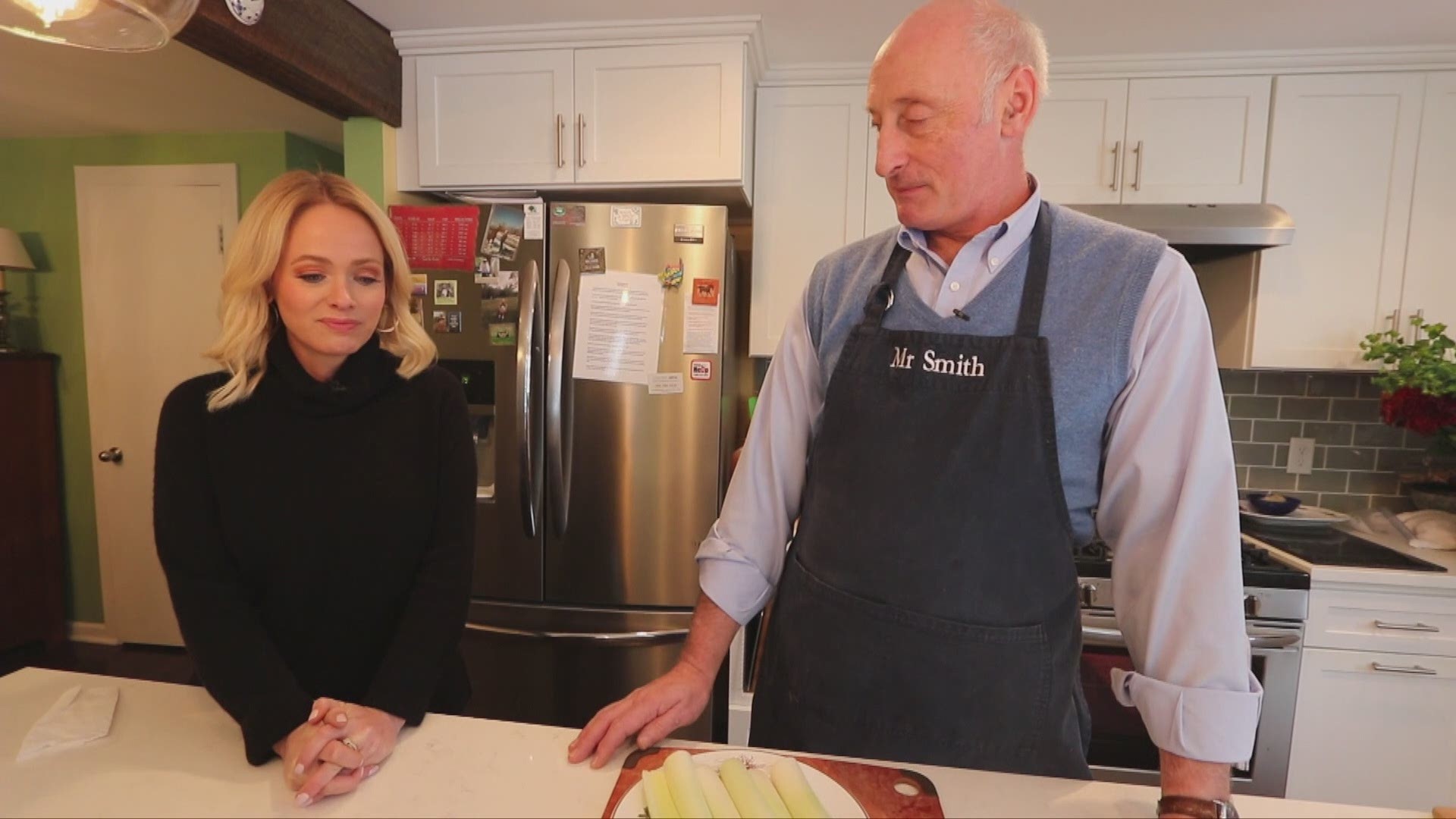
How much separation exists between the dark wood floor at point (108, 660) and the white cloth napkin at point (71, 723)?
276cm

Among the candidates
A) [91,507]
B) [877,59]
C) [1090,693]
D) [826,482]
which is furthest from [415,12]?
[91,507]

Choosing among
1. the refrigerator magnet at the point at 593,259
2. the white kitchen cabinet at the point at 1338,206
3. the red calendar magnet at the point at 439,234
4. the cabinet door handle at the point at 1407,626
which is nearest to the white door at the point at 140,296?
the red calendar magnet at the point at 439,234

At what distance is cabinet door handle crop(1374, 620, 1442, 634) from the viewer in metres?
1.92

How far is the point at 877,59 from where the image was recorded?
0.99 meters

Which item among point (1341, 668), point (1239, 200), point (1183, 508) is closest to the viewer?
point (1183, 508)

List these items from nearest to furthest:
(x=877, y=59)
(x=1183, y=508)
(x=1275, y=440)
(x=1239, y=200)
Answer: (x=1183, y=508) → (x=877, y=59) → (x=1239, y=200) → (x=1275, y=440)

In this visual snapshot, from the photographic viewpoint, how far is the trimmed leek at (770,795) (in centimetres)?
69

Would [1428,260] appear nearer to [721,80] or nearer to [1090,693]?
[1090,693]

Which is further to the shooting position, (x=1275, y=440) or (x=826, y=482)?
(x=1275, y=440)

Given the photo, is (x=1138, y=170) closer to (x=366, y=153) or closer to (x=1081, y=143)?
(x=1081, y=143)

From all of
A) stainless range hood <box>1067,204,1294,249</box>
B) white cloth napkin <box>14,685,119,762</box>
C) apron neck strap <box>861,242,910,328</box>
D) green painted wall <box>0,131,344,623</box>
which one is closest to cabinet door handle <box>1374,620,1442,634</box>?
stainless range hood <box>1067,204,1294,249</box>

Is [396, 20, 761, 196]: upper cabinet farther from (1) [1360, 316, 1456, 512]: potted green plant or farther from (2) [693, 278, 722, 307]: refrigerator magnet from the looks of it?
(1) [1360, 316, 1456, 512]: potted green plant

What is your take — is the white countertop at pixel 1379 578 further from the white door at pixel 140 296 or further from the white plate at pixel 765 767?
the white door at pixel 140 296

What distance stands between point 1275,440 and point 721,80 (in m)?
2.18
